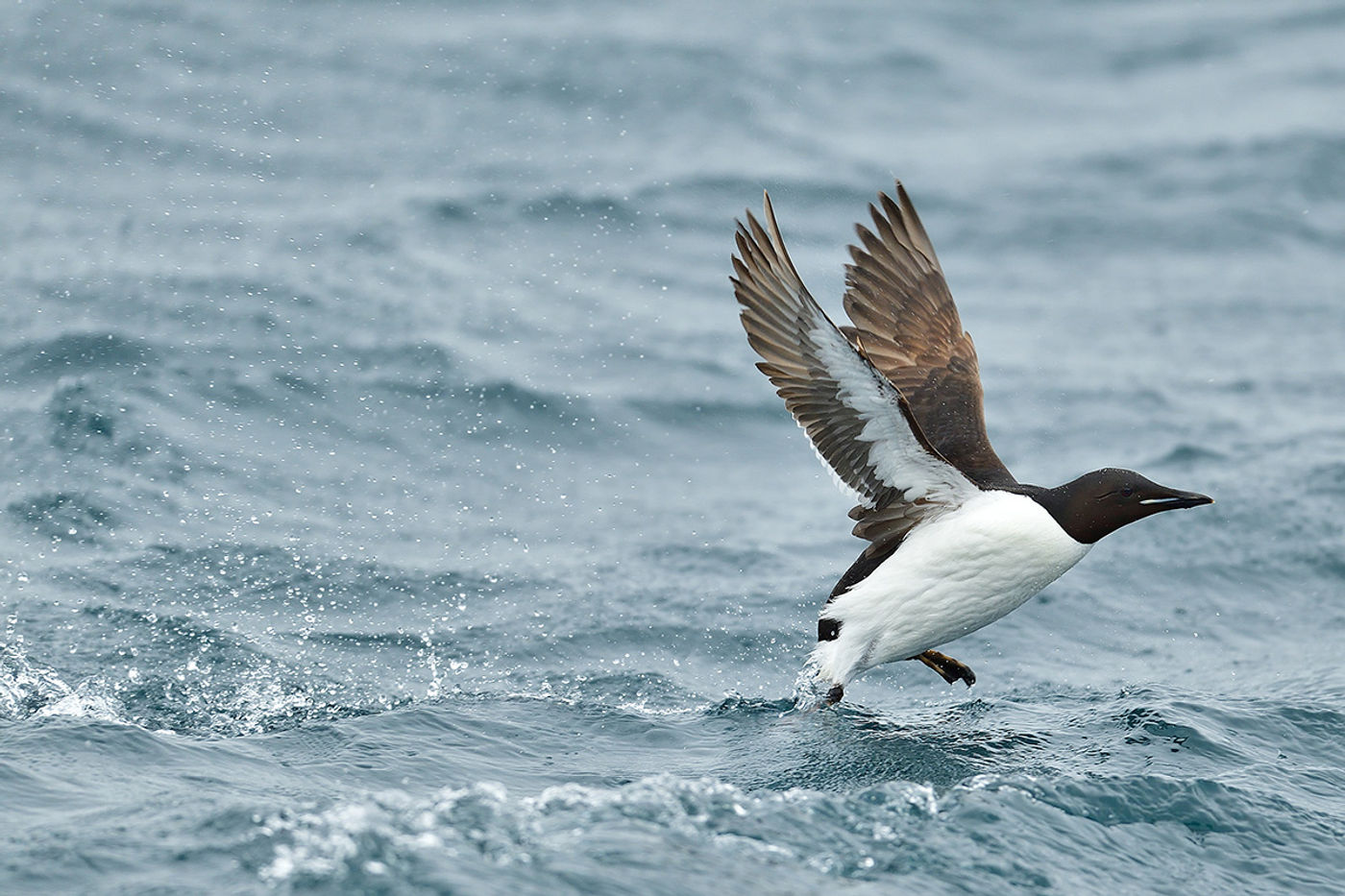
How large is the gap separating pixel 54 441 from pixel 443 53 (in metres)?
6.74

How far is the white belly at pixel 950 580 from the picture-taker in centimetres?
672

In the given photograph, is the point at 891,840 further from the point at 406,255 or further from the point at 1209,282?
the point at 1209,282

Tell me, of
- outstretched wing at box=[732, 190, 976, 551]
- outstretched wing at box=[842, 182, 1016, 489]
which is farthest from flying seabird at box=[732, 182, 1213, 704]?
outstretched wing at box=[842, 182, 1016, 489]

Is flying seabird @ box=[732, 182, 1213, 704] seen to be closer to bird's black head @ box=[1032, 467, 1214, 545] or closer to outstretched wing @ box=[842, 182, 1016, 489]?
bird's black head @ box=[1032, 467, 1214, 545]

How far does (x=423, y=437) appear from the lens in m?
10.2

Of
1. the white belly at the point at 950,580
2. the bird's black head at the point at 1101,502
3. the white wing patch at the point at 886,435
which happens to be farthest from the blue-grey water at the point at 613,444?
the white wing patch at the point at 886,435

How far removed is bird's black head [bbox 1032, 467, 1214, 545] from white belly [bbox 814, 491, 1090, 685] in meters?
0.05

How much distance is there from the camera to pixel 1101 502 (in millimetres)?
6719

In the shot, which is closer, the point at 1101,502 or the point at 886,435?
the point at 886,435

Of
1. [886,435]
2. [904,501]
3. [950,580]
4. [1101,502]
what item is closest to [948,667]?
[950,580]

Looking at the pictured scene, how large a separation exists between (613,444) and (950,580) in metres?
4.14

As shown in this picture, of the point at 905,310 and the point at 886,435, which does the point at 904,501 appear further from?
the point at 905,310

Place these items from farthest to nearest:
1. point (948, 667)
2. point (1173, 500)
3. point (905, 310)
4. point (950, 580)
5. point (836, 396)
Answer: point (905, 310) < point (948, 667) < point (950, 580) < point (1173, 500) < point (836, 396)

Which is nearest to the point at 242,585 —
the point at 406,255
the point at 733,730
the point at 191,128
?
the point at 733,730
